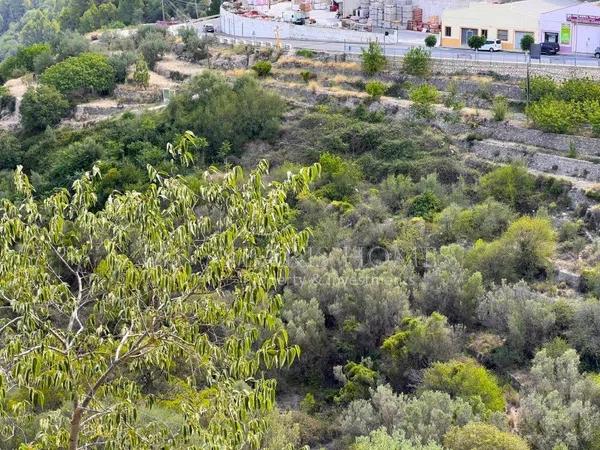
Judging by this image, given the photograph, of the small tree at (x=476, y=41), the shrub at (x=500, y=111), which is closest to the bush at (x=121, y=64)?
the small tree at (x=476, y=41)

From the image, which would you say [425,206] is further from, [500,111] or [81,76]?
[81,76]

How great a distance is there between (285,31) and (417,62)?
11.3m

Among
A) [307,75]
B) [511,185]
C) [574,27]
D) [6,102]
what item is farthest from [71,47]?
[511,185]

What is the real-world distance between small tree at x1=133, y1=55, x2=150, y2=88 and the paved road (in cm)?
623

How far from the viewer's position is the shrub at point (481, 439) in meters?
15.0

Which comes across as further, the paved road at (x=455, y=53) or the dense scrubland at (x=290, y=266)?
the paved road at (x=455, y=53)

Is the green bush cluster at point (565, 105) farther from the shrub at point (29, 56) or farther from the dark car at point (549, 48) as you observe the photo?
the shrub at point (29, 56)

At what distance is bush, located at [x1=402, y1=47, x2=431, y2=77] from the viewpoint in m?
34.2

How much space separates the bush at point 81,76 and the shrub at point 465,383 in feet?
82.4

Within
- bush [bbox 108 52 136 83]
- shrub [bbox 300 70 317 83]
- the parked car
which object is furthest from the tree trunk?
bush [bbox 108 52 136 83]

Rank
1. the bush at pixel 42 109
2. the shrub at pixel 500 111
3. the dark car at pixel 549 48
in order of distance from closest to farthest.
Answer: the shrub at pixel 500 111, the dark car at pixel 549 48, the bush at pixel 42 109

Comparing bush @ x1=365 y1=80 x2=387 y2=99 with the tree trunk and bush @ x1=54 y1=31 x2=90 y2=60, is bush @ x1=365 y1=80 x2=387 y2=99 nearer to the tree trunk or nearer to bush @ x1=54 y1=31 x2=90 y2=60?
bush @ x1=54 y1=31 x2=90 y2=60

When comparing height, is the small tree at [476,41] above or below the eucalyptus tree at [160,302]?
above

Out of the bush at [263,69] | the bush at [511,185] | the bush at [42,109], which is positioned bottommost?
the bush at [511,185]
